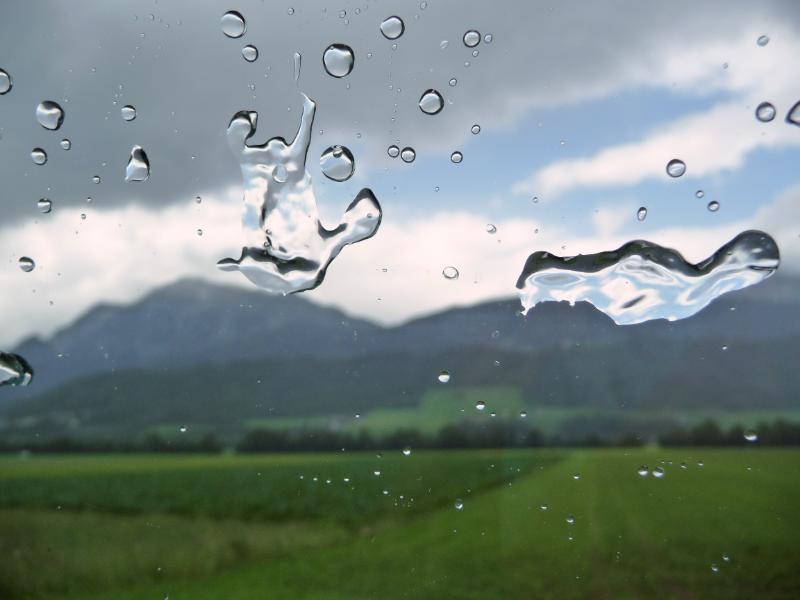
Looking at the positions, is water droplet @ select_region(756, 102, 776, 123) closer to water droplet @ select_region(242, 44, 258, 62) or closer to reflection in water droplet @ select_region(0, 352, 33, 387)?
water droplet @ select_region(242, 44, 258, 62)

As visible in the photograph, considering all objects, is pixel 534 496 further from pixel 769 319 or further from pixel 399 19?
pixel 399 19

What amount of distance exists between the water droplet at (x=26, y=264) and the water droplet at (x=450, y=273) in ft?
1.91

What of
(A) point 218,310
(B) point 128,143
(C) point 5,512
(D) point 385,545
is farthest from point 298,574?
(B) point 128,143

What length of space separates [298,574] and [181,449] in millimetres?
711

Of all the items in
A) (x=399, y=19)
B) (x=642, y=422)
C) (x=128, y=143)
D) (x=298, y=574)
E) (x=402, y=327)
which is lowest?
(x=298, y=574)

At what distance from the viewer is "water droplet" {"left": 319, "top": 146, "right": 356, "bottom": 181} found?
0.85m

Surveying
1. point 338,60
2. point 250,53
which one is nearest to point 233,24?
point 250,53

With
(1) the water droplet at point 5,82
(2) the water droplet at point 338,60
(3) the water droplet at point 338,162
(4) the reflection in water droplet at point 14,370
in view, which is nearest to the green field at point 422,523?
(4) the reflection in water droplet at point 14,370

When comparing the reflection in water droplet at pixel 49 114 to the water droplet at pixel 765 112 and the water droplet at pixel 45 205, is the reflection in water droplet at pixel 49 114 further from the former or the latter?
the water droplet at pixel 765 112

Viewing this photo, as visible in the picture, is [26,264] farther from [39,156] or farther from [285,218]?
[285,218]

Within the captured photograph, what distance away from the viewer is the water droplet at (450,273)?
0.88 meters

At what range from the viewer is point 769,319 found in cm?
101

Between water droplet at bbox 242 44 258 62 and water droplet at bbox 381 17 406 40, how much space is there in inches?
6.6

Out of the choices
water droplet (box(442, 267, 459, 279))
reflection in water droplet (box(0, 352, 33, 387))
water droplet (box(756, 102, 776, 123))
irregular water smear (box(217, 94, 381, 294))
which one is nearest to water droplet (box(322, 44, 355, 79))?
irregular water smear (box(217, 94, 381, 294))
